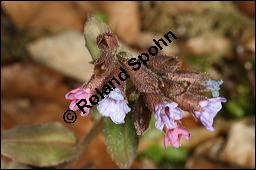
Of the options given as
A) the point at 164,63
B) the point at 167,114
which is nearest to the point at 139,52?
the point at 164,63

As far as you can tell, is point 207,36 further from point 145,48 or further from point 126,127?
point 126,127

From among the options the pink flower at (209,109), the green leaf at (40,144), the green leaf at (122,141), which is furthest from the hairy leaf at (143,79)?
the green leaf at (40,144)

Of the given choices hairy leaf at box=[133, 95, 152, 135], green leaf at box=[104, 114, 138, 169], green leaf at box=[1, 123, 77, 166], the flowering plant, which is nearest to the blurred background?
green leaf at box=[1, 123, 77, 166]

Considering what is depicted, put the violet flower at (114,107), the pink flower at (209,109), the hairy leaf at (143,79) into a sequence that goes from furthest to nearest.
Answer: the hairy leaf at (143,79), the pink flower at (209,109), the violet flower at (114,107)

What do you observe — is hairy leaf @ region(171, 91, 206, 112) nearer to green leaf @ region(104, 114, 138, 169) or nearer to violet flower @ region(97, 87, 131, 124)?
violet flower @ region(97, 87, 131, 124)

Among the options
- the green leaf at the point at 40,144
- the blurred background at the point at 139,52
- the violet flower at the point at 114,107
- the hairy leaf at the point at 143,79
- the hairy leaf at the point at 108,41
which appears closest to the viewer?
the violet flower at the point at 114,107

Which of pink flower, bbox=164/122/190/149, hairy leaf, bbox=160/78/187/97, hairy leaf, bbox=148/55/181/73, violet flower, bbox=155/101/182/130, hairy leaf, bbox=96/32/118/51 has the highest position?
hairy leaf, bbox=96/32/118/51

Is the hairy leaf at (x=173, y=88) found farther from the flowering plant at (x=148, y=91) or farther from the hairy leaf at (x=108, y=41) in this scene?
the hairy leaf at (x=108, y=41)

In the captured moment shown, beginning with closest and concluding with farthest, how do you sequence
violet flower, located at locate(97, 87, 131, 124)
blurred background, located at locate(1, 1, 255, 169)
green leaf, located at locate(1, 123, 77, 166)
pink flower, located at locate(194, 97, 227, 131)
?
1. violet flower, located at locate(97, 87, 131, 124)
2. pink flower, located at locate(194, 97, 227, 131)
3. green leaf, located at locate(1, 123, 77, 166)
4. blurred background, located at locate(1, 1, 255, 169)
